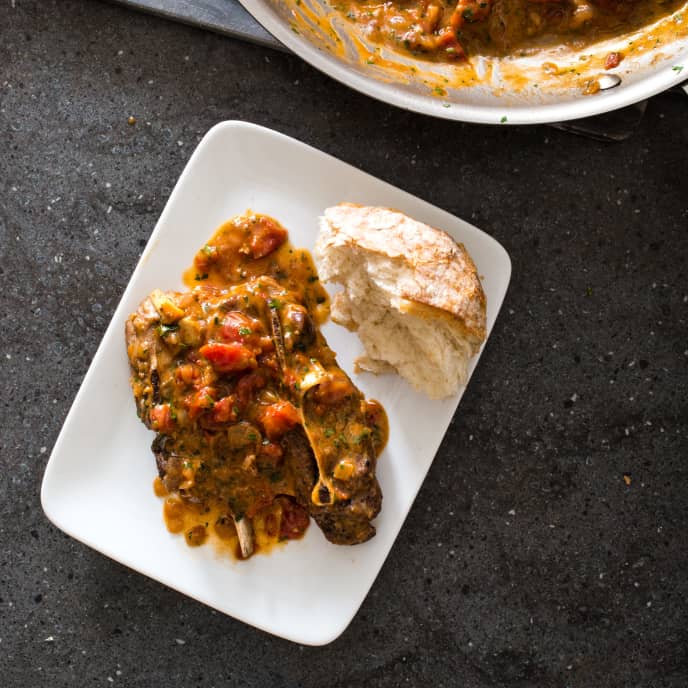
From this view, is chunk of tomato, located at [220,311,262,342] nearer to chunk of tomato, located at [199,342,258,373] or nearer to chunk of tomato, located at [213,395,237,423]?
chunk of tomato, located at [199,342,258,373]

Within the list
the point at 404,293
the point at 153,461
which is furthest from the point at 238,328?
the point at 153,461

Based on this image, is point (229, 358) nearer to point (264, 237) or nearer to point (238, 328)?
point (238, 328)

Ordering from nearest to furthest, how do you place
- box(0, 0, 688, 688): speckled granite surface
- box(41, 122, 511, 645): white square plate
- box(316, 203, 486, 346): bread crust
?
box(316, 203, 486, 346): bread crust, box(41, 122, 511, 645): white square plate, box(0, 0, 688, 688): speckled granite surface

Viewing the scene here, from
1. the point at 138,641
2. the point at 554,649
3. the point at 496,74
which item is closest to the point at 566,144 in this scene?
the point at 496,74

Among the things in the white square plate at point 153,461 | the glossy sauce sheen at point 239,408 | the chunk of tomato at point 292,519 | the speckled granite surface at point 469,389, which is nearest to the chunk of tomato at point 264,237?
the glossy sauce sheen at point 239,408

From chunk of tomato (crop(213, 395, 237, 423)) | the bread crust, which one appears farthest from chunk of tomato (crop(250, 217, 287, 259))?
chunk of tomato (crop(213, 395, 237, 423))

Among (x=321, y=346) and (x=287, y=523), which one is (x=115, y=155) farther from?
(x=287, y=523)
